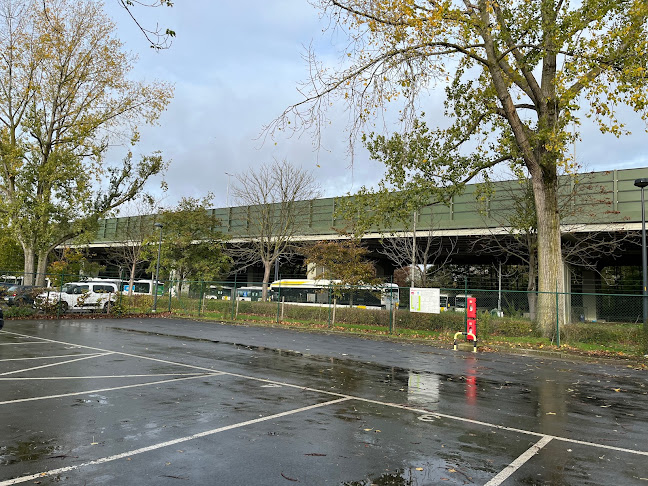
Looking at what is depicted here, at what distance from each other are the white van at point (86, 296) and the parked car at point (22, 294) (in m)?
1.21

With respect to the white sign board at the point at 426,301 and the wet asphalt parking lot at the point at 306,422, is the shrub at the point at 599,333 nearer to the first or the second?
the white sign board at the point at 426,301

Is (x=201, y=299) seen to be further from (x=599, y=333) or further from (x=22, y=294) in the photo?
(x=599, y=333)

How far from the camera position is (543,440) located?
5.95 m

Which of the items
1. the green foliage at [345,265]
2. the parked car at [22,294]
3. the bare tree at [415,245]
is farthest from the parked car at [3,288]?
the bare tree at [415,245]

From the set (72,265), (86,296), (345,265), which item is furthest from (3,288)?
(72,265)

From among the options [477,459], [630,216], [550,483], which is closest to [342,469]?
[477,459]

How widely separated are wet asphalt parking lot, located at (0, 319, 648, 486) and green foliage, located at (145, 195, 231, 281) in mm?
21088

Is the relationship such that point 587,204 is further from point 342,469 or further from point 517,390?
point 342,469

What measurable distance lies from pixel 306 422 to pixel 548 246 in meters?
14.4

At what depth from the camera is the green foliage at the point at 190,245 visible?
33562 mm

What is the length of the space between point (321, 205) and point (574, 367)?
27.6m

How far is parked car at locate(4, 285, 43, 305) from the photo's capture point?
23453 mm

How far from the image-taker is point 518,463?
502cm

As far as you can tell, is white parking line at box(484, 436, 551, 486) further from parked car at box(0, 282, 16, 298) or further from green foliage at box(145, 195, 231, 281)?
green foliage at box(145, 195, 231, 281)
